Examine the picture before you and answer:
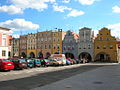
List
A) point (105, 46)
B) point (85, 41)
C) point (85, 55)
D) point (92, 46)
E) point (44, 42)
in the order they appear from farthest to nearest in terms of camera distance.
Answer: point (44, 42) < point (85, 55) < point (85, 41) < point (92, 46) < point (105, 46)

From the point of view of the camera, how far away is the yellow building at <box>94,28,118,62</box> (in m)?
70.1

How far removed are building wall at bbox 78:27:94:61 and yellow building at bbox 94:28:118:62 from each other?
233 centimetres

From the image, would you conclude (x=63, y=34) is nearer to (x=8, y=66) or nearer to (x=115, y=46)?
(x=115, y=46)

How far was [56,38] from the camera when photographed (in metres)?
81.1

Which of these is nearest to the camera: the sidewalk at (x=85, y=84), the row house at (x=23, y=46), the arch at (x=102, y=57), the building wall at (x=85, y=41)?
the sidewalk at (x=85, y=84)

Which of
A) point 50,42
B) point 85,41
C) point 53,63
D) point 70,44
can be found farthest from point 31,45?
point 53,63

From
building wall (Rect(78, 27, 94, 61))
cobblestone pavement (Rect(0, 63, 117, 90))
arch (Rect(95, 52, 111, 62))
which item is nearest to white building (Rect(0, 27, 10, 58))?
cobblestone pavement (Rect(0, 63, 117, 90))

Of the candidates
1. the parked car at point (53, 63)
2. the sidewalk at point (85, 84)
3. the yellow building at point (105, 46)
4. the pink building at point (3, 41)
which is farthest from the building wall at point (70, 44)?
the sidewalk at point (85, 84)

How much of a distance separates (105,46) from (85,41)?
8350 mm

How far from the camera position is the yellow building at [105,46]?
70.1 m

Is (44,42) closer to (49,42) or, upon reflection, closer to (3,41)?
(49,42)

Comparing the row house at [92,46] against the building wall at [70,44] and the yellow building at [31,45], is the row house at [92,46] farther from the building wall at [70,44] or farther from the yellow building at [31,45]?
the yellow building at [31,45]

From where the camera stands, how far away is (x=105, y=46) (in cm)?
7156

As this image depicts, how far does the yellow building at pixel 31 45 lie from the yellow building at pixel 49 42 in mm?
2379
